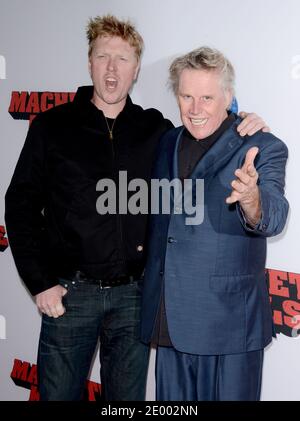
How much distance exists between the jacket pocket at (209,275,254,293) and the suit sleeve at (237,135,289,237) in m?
0.23

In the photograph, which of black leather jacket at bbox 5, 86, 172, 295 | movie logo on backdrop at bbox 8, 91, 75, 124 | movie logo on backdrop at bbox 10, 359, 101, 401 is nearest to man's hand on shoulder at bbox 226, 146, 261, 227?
black leather jacket at bbox 5, 86, 172, 295

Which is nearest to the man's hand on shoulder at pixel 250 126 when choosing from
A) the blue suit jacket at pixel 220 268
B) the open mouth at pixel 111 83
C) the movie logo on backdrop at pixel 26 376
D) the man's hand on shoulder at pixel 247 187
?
the blue suit jacket at pixel 220 268

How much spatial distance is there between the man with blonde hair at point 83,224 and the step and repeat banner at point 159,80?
0.36 m

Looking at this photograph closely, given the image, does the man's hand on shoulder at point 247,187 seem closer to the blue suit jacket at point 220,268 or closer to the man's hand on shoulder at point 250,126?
the blue suit jacket at point 220,268

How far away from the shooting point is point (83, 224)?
2023 millimetres

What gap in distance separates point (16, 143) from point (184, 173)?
4.49 feet

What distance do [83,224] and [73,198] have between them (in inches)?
4.4

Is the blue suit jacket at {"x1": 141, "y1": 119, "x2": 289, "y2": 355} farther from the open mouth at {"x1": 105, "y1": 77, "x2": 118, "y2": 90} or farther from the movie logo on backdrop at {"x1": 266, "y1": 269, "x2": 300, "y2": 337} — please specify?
the open mouth at {"x1": 105, "y1": 77, "x2": 118, "y2": 90}

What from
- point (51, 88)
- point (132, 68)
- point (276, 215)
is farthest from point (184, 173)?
point (51, 88)

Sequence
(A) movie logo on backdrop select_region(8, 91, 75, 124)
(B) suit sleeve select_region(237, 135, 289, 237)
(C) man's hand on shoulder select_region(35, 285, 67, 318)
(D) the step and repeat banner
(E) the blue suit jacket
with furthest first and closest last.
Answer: (A) movie logo on backdrop select_region(8, 91, 75, 124) < (D) the step and repeat banner < (C) man's hand on shoulder select_region(35, 285, 67, 318) < (E) the blue suit jacket < (B) suit sleeve select_region(237, 135, 289, 237)

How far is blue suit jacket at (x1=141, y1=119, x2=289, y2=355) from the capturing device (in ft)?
5.66

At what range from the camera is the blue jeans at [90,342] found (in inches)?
81.2

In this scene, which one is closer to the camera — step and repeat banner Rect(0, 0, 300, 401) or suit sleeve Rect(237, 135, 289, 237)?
suit sleeve Rect(237, 135, 289, 237)

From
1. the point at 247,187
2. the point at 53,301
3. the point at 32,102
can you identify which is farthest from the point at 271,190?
the point at 32,102
